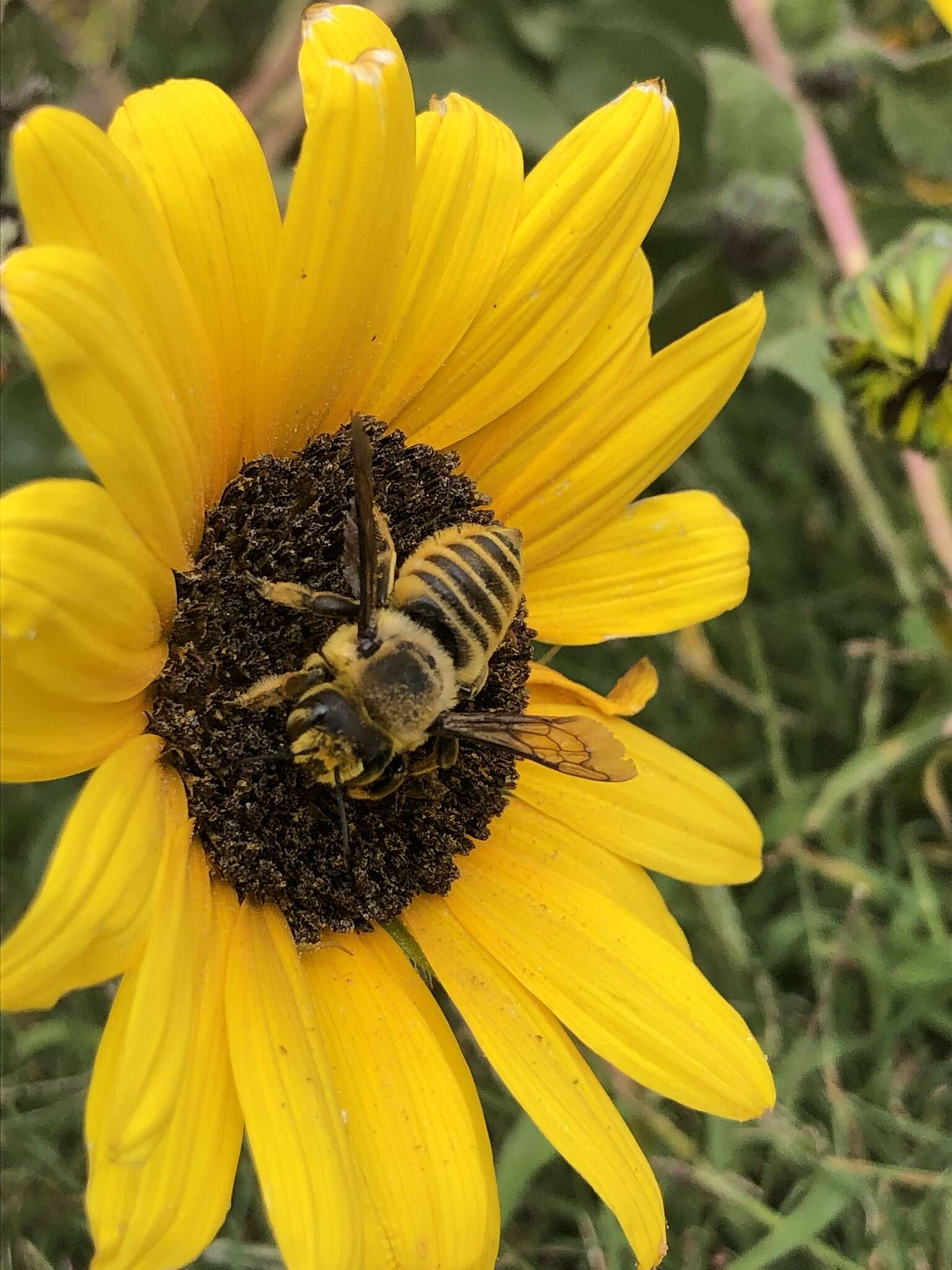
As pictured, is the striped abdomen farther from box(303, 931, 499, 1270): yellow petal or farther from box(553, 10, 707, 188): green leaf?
box(553, 10, 707, 188): green leaf

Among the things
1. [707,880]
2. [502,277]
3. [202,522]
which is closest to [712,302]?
[502,277]

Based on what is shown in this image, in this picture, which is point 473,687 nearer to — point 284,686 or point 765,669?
point 284,686

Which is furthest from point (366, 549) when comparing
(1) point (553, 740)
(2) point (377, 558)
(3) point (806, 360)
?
(3) point (806, 360)

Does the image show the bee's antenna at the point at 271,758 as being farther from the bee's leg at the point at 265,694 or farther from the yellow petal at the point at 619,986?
the yellow petal at the point at 619,986

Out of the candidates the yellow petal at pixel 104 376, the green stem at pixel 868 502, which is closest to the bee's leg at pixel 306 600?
the yellow petal at pixel 104 376

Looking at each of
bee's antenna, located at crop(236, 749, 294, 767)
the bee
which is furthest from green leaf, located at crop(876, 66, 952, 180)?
bee's antenna, located at crop(236, 749, 294, 767)
